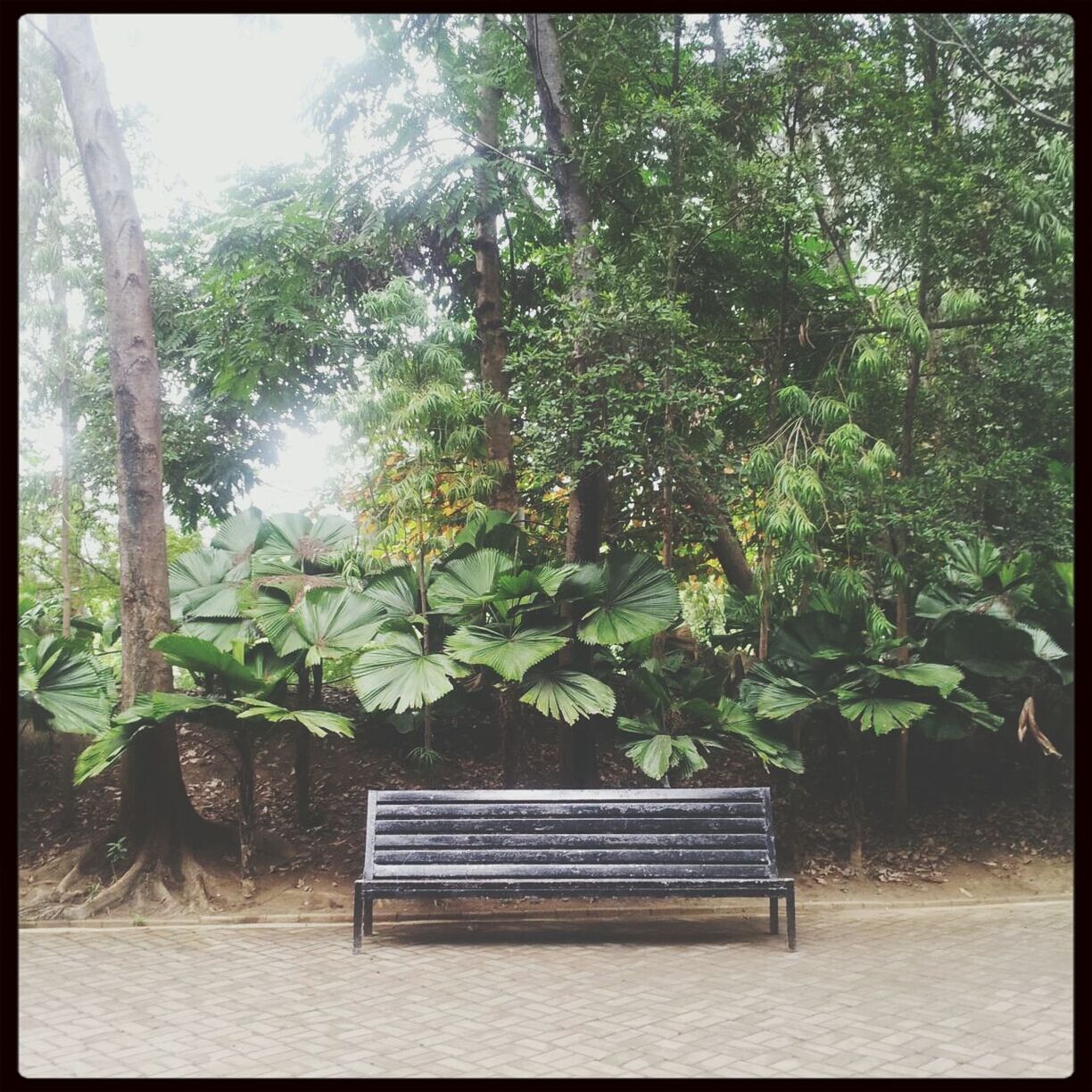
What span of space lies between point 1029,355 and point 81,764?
278 inches

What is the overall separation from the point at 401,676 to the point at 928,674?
11.7 feet

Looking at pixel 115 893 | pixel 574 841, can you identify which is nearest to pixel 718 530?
pixel 574 841

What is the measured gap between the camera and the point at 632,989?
16.9ft

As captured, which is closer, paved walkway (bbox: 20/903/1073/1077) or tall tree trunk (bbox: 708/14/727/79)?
paved walkway (bbox: 20/903/1073/1077)

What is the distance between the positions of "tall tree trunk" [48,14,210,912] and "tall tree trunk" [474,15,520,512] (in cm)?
277

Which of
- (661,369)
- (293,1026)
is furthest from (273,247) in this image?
(293,1026)

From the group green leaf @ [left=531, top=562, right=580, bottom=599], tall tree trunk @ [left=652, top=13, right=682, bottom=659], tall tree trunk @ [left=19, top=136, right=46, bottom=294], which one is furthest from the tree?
tall tree trunk @ [left=19, top=136, right=46, bottom=294]

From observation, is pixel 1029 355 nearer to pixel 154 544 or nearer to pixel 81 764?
pixel 154 544

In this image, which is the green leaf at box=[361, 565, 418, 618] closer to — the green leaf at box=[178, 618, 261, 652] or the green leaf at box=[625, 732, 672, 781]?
the green leaf at box=[178, 618, 261, 652]

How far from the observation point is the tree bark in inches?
292

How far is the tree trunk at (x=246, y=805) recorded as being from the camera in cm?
735

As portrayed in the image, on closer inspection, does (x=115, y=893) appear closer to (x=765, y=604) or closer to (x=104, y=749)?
(x=104, y=749)

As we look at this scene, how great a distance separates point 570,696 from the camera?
713 centimetres

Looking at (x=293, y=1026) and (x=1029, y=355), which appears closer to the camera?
(x=293, y=1026)
